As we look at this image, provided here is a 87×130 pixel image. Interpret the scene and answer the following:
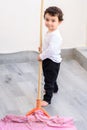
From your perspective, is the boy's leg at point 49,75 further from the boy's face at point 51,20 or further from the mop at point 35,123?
the mop at point 35,123

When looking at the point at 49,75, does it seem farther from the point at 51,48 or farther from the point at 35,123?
the point at 35,123

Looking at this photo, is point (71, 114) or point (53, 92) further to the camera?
point (53, 92)

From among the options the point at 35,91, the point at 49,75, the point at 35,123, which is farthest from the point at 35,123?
the point at 35,91

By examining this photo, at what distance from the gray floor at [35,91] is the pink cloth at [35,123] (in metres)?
→ 0.17

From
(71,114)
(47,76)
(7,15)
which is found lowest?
(71,114)

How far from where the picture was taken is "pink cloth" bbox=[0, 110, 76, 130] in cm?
182

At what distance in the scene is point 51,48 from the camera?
202cm

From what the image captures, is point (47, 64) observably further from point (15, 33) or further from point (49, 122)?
point (15, 33)

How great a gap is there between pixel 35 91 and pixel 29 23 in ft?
2.18

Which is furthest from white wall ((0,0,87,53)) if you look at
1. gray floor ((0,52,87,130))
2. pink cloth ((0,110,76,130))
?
pink cloth ((0,110,76,130))

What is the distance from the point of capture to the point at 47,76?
84.9 inches

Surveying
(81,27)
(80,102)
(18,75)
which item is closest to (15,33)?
(18,75)

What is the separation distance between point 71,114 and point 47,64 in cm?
34

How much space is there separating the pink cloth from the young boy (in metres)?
0.32
